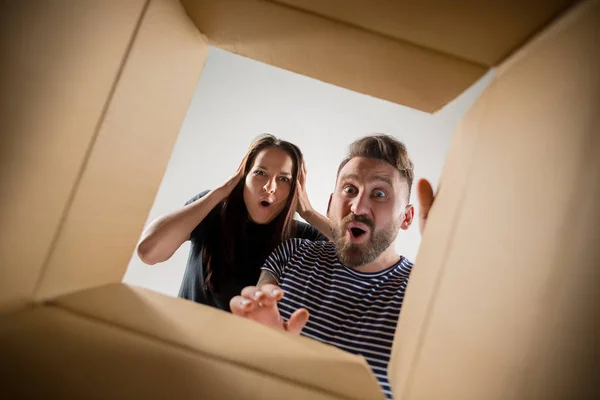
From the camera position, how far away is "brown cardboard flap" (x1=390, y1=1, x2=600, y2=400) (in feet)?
0.71

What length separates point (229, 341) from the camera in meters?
0.40

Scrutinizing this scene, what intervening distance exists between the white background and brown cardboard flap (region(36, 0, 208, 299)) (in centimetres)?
25

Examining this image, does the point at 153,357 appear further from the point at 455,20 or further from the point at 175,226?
the point at 175,226

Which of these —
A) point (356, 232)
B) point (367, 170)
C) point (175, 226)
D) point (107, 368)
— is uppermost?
point (367, 170)

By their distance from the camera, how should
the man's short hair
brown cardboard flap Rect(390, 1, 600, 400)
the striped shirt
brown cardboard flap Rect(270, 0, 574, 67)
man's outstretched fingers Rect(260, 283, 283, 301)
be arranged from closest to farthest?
brown cardboard flap Rect(390, 1, 600, 400) → brown cardboard flap Rect(270, 0, 574, 67) → man's outstretched fingers Rect(260, 283, 283, 301) → the striped shirt → the man's short hair

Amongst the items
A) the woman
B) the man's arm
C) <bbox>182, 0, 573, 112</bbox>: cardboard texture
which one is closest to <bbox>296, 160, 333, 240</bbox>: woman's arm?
the woman

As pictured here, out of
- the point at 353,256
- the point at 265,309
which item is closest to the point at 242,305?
the point at 265,309

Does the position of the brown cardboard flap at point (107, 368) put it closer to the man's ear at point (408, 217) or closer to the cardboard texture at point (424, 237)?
the cardboard texture at point (424, 237)

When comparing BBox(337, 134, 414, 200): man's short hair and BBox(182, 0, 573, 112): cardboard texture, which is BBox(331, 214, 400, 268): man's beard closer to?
BBox(337, 134, 414, 200): man's short hair

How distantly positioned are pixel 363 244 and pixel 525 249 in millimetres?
592

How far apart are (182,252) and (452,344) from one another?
70 centimetres

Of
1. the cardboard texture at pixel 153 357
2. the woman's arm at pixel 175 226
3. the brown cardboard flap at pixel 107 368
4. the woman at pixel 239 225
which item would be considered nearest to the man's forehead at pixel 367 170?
the woman at pixel 239 225

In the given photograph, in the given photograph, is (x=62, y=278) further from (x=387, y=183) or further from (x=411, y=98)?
(x=387, y=183)

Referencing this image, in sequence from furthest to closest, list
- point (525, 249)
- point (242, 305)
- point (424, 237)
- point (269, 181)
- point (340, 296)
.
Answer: point (269, 181) < point (340, 296) < point (242, 305) < point (424, 237) < point (525, 249)
